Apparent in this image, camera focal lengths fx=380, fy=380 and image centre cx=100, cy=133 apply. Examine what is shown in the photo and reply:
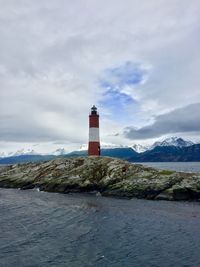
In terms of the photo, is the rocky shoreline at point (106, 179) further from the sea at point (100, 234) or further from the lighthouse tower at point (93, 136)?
the lighthouse tower at point (93, 136)

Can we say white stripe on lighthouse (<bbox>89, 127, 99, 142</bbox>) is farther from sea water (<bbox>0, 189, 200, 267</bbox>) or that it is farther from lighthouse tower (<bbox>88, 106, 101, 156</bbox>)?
sea water (<bbox>0, 189, 200, 267</bbox>)

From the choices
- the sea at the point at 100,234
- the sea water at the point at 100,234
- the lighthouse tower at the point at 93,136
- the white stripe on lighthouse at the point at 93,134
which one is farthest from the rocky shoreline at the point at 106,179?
the white stripe on lighthouse at the point at 93,134

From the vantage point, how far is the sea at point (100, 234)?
2578 centimetres

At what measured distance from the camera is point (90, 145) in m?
78.3

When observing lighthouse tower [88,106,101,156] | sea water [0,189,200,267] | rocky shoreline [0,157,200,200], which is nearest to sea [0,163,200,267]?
sea water [0,189,200,267]

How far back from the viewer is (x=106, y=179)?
61969mm

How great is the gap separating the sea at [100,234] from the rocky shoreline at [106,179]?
3.95 metres

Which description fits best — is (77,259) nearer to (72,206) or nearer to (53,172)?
(72,206)

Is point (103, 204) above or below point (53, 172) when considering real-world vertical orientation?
below

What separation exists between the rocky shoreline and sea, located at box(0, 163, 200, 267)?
395cm

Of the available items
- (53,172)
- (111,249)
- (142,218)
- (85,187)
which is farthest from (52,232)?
(53,172)

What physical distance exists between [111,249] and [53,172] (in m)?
43.5

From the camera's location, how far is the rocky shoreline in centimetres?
5438

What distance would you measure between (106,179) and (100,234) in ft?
96.2
